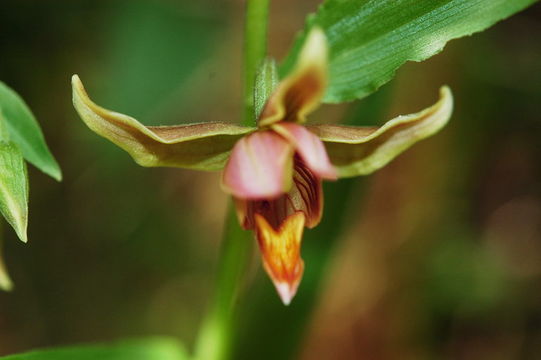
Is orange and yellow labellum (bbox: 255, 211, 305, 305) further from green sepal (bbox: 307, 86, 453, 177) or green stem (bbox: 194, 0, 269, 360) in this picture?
green stem (bbox: 194, 0, 269, 360)

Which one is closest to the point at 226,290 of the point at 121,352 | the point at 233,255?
the point at 233,255

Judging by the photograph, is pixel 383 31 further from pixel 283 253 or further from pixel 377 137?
pixel 283 253

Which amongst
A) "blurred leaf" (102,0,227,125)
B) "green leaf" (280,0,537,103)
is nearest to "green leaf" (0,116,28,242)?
"green leaf" (280,0,537,103)

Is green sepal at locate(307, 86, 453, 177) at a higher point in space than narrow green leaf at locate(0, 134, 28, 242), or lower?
lower

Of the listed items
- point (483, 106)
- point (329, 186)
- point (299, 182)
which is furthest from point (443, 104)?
point (483, 106)

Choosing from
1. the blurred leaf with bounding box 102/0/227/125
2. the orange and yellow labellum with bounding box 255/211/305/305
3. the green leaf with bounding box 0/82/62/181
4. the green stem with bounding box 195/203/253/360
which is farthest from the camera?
the blurred leaf with bounding box 102/0/227/125

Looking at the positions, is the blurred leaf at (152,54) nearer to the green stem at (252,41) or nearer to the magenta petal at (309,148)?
the green stem at (252,41)

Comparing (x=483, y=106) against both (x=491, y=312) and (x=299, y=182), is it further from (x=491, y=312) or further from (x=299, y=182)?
(x=299, y=182)
